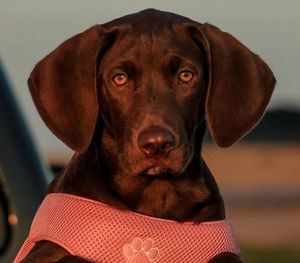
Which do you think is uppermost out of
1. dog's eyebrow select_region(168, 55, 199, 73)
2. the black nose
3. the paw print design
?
dog's eyebrow select_region(168, 55, 199, 73)

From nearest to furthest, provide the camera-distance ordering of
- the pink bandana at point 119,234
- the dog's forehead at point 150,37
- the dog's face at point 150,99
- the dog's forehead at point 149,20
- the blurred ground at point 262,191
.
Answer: the pink bandana at point 119,234 → the dog's face at point 150,99 → the dog's forehead at point 150,37 → the dog's forehead at point 149,20 → the blurred ground at point 262,191

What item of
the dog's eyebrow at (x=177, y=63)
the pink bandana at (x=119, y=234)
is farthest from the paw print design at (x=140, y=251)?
the dog's eyebrow at (x=177, y=63)

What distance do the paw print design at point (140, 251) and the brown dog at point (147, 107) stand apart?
27 centimetres

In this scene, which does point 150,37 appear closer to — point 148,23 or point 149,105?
point 148,23

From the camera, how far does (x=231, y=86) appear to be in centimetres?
673

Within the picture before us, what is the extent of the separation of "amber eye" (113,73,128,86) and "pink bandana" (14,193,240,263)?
70 centimetres

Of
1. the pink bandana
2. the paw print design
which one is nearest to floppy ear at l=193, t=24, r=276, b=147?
the pink bandana

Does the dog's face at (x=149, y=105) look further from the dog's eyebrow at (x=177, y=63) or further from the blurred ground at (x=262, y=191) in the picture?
the blurred ground at (x=262, y=191)

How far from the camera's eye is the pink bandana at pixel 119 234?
6.16 metres

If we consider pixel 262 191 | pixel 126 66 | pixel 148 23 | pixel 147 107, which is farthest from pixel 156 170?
pixel 262 191

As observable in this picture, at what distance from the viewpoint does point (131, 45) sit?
6566mm

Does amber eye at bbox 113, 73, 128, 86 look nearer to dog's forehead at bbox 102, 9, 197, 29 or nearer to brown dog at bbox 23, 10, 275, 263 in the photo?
brown dog at bbox 23, 10, 275, 263

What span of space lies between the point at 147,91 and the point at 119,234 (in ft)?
2.74

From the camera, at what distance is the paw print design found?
6.18 meters
